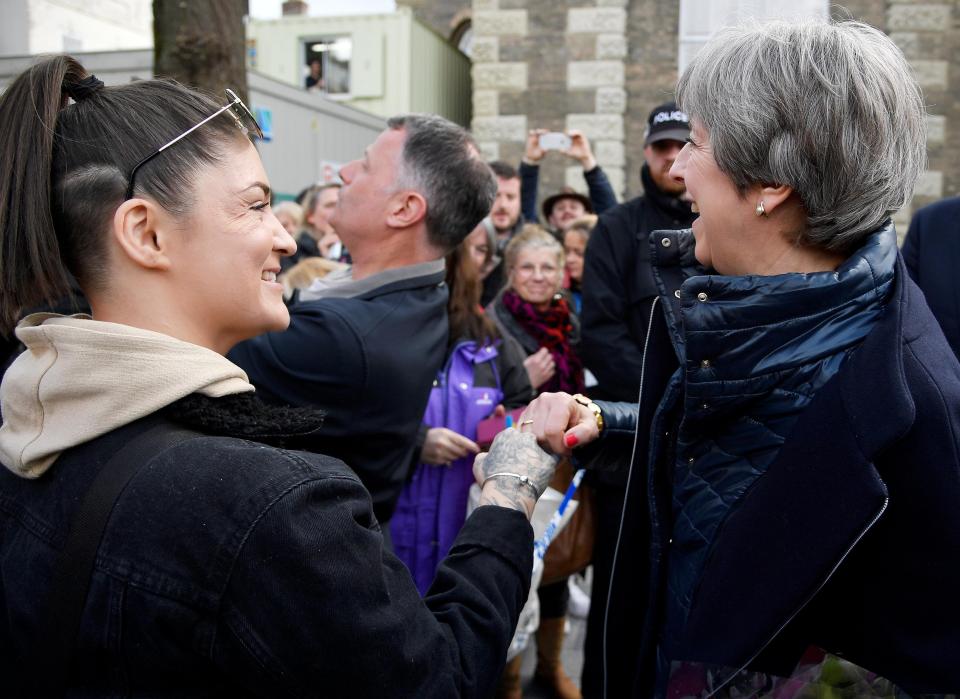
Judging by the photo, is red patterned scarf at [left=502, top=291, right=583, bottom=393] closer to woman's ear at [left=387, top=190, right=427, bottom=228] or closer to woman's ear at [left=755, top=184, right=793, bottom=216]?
woman's ear at [left=387, top=190, right=427, bottom=228]

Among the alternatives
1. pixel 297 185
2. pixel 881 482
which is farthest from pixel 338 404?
pixel 297 185

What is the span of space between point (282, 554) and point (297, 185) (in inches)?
293

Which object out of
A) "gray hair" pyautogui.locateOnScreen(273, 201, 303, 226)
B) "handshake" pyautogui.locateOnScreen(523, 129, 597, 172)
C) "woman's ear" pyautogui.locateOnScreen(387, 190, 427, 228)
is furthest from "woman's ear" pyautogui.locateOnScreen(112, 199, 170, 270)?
"gray hair" pyautogui.locateOnScreen(273, 201, 303, 226)

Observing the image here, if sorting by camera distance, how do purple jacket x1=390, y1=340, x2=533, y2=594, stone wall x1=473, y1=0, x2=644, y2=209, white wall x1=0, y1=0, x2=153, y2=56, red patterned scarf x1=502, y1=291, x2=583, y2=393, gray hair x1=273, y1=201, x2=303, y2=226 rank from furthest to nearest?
white wall x1=0, y1=0, x2=153, y2=56, stone wall x1=473, y1=0, x2=644, y2=209, gray hair x1=273, y1=201, x2=303, y2=226, red patterned scarf x1=502, y1=291, x2=583, y2=393, purple jacket x1=390, y1=340, x2=533, y2=594

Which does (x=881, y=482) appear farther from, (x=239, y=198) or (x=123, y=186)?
(x=123, y=186)

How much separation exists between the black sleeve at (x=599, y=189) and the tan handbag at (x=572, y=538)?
2.35 meters

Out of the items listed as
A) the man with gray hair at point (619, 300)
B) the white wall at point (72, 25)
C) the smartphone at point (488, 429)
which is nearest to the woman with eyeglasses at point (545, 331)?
the man with gray hair at point (619, 300)

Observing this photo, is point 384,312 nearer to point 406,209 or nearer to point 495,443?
point 406,209

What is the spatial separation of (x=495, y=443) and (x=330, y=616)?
2.38 ft

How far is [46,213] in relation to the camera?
4.17 ft

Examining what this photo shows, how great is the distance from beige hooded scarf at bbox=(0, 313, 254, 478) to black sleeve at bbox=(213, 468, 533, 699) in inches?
9.2

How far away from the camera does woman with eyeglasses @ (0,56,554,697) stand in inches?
43.4

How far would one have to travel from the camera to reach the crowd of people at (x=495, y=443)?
111 cm

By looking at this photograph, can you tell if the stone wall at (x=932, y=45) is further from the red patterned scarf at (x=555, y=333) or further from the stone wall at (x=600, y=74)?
the red patterned scarf at (x=555, y=333)
